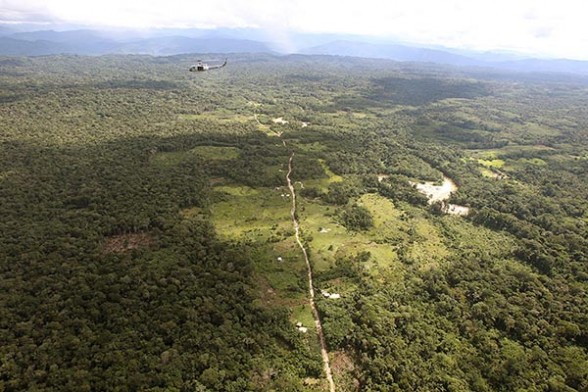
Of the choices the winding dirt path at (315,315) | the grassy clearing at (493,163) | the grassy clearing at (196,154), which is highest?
the grassy clearing at (196,154)

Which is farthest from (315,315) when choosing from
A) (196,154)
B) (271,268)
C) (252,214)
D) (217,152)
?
(217,152)

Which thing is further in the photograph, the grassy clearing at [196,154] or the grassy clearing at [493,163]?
the grassy clearing at [493,163]

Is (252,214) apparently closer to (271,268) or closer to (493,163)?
(271,268)

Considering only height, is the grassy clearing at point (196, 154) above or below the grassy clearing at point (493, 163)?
above

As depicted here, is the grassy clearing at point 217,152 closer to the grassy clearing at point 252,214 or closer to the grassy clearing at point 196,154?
the grassy clearing at point 196,154

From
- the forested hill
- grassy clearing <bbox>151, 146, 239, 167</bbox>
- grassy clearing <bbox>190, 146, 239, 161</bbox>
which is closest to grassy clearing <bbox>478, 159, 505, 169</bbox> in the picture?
the forested hill

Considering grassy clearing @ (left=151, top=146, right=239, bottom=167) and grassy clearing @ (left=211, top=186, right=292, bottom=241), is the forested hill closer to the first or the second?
grassy clearing @ (left=211, top=186, right=292, bottom=241)

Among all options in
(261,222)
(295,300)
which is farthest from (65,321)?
(261,222)

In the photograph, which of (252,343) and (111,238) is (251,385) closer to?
(252,343)

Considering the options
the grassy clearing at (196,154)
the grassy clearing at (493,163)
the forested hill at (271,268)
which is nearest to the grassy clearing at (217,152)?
the grassy clearing at (196,154)

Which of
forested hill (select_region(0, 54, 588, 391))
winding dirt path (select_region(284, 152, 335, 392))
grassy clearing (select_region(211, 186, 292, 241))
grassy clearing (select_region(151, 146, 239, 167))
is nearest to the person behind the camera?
forested hill (select_region(0, 54, 588, 391))
